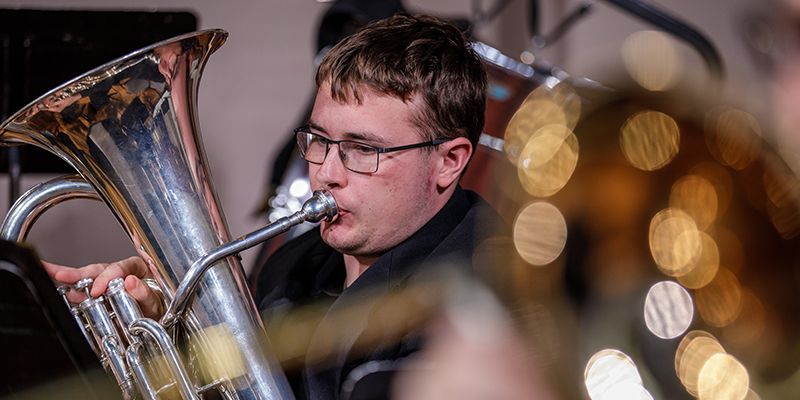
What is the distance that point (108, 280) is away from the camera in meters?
0.96

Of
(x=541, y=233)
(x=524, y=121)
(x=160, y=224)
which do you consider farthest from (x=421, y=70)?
(x=524, y=121)

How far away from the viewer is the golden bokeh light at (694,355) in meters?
0.35

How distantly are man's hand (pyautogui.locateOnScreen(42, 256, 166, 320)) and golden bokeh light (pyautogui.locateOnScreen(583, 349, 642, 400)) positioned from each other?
85 centimetres

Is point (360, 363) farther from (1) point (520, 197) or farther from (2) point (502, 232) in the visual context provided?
(1) point (520, 197)

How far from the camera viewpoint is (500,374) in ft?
1.47

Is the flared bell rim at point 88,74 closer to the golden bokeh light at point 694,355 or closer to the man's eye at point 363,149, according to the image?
the man's eye at point 363,149

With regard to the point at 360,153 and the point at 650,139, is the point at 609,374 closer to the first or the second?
the point at 650,139

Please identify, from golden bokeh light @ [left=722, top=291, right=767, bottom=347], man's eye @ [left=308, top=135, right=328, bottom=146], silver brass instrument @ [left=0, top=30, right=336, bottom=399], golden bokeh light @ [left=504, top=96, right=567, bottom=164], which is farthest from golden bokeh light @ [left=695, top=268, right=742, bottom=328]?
golden bokeh light @ [left=504, top=96, right=567, bottom=164]

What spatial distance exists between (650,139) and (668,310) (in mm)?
120

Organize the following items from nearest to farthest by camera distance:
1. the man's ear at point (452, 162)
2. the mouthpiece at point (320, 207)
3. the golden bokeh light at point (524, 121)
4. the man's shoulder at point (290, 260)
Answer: the mouthpiece at point (320, 207) → the man's ear at point (452, 162) → the man's shoulder at point (290, 260) → the golden bokeh light at point (524, 121)

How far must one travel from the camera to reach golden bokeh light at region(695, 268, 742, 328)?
377mm

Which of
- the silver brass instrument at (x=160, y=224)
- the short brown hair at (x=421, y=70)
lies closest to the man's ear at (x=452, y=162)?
the short brown hair at (x=421, y=70)

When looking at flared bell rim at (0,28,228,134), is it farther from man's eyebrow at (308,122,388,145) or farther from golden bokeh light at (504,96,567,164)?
golden bokeh light at (504,96,567,164)

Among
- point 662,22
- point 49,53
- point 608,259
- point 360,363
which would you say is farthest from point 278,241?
point 608,259
